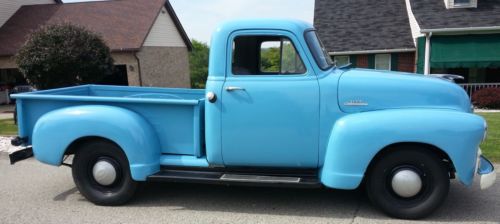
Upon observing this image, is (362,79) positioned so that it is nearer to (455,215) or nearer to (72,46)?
(455,215)

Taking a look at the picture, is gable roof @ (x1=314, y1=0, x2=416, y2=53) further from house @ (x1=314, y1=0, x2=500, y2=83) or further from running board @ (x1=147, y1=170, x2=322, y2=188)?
running board @ (x1=147, y1=170, x2=322, y2=188)

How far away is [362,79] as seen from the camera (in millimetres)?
4676

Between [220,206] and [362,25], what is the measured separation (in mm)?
16869

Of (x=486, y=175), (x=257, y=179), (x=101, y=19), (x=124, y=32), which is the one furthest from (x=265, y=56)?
(x=101, y=19)

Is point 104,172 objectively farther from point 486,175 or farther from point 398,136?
point 486,175

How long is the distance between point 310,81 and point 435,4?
52.1 feet

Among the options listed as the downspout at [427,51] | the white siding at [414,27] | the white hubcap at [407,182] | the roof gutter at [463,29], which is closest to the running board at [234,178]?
the white hubcap at [407,182]

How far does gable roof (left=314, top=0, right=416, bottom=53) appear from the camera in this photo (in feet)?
63.1

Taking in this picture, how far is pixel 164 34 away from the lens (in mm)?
25141

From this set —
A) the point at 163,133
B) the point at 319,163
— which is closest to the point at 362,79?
the point at 319,163

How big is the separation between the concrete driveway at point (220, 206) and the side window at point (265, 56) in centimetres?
149

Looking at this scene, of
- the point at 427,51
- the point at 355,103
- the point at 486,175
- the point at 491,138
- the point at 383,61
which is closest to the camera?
the point at 486,175

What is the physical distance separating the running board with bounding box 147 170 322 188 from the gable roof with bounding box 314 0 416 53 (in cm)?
1528

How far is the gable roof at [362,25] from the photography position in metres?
19.2
